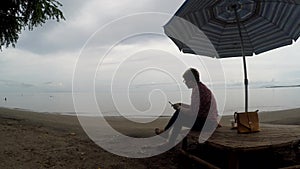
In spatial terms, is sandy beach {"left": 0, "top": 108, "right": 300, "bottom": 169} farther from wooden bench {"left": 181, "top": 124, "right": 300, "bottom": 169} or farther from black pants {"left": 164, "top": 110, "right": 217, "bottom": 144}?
wooden bench {"left": 181, "top": 124, "right": 300, "bottom": 169}

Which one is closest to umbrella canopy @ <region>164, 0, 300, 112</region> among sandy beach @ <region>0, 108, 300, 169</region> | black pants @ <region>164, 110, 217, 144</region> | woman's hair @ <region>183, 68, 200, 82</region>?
woman's hair @ <region>183, 68, 200, 82</region>

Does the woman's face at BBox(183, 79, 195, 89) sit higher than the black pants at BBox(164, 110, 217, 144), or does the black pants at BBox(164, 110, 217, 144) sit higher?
the woman's face at BBox(183, 79, 195, 89)

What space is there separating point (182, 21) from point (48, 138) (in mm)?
A: 3954

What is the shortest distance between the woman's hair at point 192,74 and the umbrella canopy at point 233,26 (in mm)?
548

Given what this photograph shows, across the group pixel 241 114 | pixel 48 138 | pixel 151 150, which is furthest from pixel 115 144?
pixel 241 114

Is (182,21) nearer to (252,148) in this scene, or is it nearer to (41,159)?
(252,148)

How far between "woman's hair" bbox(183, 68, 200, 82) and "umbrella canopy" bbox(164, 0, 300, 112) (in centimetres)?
55

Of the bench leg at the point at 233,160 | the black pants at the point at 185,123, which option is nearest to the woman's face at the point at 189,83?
the black pants at the point at 185,123

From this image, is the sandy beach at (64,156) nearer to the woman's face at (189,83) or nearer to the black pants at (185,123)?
the black pants at (185,123)

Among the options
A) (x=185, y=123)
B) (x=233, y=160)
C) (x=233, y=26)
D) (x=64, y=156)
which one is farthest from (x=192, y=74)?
(x=64, y=156)

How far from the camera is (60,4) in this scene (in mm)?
8977

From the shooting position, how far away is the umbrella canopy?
13.4 ft

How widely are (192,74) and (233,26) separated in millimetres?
1080

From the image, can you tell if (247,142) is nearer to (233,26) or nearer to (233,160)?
(233,160)
